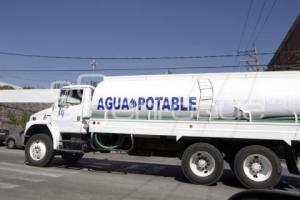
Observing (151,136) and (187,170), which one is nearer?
(187,170)

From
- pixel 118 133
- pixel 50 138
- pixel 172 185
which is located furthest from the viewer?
pixel 50 138

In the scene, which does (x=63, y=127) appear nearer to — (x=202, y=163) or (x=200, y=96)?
(x=200, y=96)

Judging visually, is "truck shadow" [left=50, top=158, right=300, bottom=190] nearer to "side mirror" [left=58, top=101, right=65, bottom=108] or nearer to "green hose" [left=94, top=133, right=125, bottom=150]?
"green hose" [left=94, top=133, right=125, bottom=150]

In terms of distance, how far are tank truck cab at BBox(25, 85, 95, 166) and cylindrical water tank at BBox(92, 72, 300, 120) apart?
838mm

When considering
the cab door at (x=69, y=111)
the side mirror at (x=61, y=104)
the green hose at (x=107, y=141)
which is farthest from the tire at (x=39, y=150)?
the green hose at (x=107, y=141)

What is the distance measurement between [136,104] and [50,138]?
140 inches

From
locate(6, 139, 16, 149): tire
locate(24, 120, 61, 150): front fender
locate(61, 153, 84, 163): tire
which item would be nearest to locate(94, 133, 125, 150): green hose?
locate(24, 120, 61, 150): front fender

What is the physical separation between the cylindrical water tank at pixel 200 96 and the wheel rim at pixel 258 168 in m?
1.19

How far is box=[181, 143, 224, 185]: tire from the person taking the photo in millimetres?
10461

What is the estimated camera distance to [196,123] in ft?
36.4

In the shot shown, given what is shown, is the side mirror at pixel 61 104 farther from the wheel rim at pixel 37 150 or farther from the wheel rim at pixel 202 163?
the wheel rim at pixel 202 163

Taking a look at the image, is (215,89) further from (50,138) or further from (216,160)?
(50,138)

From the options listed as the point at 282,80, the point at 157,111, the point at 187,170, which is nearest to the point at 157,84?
the point at 157,111

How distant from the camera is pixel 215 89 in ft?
36.6
